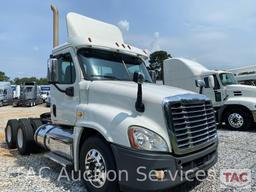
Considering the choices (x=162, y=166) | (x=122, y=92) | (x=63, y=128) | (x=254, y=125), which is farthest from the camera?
(x=254, y=125)

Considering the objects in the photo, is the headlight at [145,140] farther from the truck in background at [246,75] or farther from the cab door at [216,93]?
the truck in background at [246,75]

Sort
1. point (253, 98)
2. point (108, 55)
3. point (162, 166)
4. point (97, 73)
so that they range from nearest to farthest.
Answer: point (162, 166), point (97, 73), point (108, 55), point (253, 98)

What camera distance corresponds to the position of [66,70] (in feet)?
18.5

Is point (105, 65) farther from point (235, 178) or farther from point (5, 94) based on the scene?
point (5, 94)

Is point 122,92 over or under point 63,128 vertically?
over

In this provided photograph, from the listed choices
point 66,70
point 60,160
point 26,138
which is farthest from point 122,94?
point 26,138

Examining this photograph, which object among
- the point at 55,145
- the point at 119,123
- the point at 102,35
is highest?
the point at 102,35

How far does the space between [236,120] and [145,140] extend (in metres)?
9.19

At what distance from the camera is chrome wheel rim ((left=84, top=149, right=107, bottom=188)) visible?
4.39 m

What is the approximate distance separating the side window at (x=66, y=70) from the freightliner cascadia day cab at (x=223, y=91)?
644 centimetres

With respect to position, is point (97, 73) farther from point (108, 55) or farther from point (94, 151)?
point (94, 151)

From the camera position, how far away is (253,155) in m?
7.46

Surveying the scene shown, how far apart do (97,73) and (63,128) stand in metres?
1.48

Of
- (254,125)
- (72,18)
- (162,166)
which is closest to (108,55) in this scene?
(72,18)
